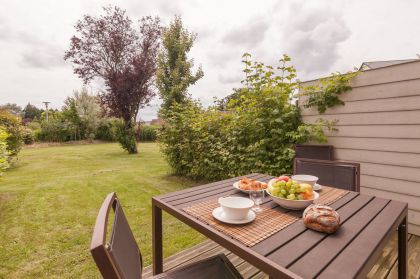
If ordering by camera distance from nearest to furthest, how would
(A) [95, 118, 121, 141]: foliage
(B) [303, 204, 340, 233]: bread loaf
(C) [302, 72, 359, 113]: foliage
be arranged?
(B) [303, 204, 340, 233]: bread loaf, (C) [302, 72, 359, 113]: foliage, (A) [95, 118, 121, 141]: foliage

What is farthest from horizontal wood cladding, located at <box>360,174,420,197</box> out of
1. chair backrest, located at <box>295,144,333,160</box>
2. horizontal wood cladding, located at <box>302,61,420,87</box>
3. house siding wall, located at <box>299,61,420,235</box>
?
horizontal wood cladding, located at <box>302,61,420,87</box>

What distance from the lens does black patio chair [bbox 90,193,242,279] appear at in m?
0.54

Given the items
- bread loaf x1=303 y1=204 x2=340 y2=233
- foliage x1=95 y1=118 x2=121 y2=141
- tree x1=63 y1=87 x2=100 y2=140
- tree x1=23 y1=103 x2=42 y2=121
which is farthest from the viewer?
tree x1=23 y1=103 x2=42 y2=121

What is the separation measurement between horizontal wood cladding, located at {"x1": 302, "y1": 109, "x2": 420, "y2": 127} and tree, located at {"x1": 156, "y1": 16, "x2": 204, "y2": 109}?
26.2 feet

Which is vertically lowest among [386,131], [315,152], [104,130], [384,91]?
[315,152]

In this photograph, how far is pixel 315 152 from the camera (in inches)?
112

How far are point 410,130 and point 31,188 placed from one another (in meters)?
6.34

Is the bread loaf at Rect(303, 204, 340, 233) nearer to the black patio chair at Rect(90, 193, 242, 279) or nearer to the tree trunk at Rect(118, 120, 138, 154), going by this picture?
the black patio chair at Rect(90, 193, 242, 279)

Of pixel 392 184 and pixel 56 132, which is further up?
pixel 56 132

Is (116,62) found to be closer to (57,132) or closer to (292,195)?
(57,132)

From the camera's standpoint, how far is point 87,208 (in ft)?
10.9

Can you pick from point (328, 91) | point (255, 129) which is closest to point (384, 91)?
point (328, 91)

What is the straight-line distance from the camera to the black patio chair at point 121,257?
21.3 inches

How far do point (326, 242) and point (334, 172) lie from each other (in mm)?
1171
